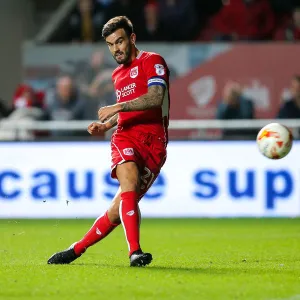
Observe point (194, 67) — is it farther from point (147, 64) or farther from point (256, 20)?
point (147, 64)

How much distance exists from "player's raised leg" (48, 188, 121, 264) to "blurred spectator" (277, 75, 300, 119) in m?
8.17

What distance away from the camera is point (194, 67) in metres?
18.5

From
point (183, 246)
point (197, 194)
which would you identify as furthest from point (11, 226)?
point (183, 246)

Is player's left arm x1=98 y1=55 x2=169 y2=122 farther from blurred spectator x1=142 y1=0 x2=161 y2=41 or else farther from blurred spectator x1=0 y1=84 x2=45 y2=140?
blurred spectator x1=142 y1=0 x2=161 y2=41

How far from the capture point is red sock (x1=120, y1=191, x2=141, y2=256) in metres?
8.39

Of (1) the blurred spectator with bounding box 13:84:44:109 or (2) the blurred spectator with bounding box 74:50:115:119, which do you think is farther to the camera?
(2) the blurred spectator with bounding box 74:50:115:119

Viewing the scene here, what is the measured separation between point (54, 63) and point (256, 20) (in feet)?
12.5

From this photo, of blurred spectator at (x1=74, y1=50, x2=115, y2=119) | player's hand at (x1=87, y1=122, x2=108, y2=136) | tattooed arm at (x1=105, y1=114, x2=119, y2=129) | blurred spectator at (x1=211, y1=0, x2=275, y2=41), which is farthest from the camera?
blurred spectator at (x1=211, y1=0, x2=275, y2=41)

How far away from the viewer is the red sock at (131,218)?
8391 millimetres

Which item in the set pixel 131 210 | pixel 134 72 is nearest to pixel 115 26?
pixel 134 72

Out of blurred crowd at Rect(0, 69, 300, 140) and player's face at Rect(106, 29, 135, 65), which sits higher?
player's face at Rect(106, 29, 135, 65)

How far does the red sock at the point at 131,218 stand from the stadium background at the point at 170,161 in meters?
0.25

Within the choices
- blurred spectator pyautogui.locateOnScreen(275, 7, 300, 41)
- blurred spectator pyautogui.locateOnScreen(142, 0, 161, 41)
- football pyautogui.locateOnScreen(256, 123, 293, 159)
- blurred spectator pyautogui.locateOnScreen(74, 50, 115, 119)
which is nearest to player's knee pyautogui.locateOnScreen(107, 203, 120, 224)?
football pyautogui.locateOnScreen(256, 123, 293, 159)

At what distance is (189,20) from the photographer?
19656mm
